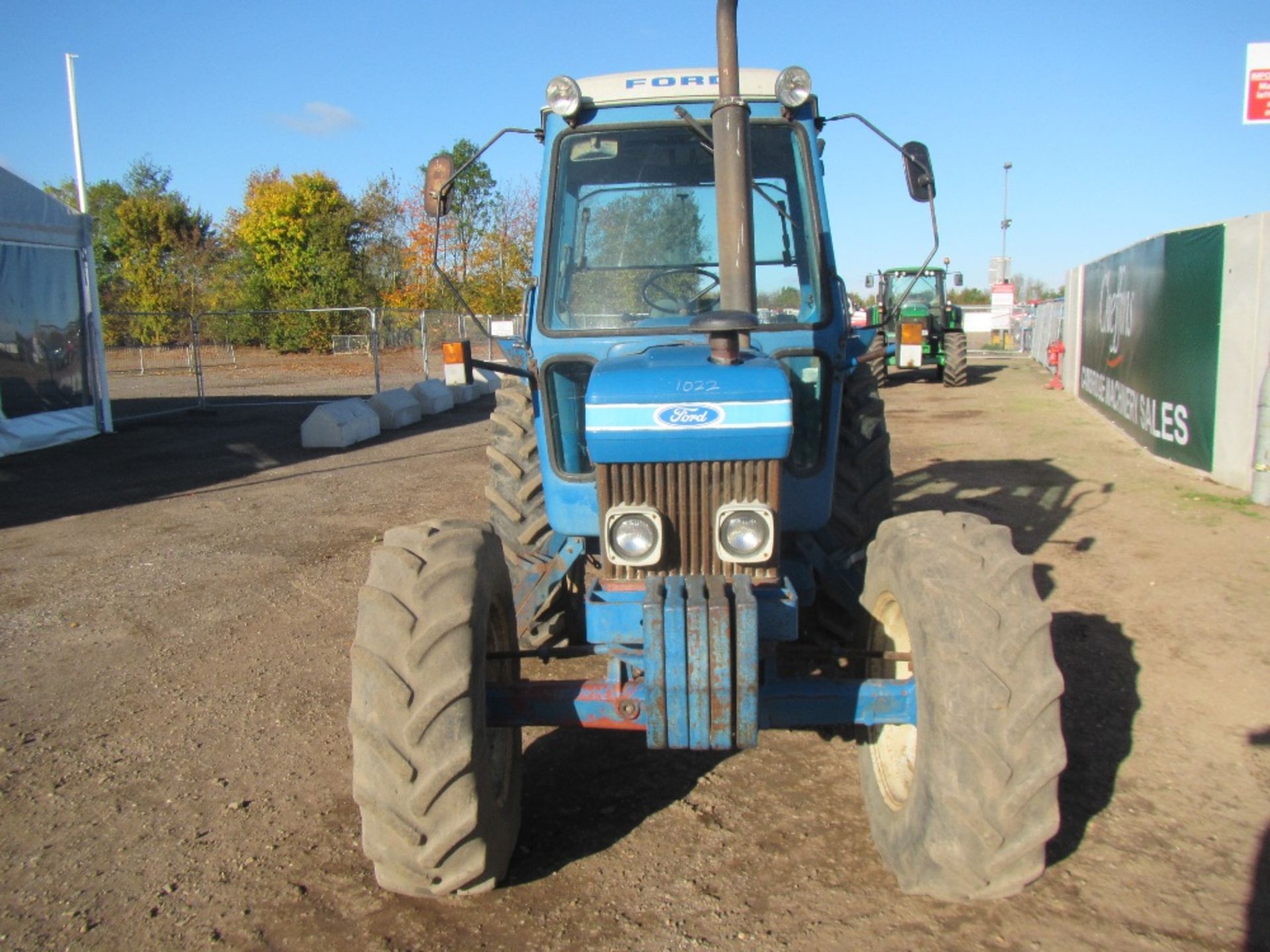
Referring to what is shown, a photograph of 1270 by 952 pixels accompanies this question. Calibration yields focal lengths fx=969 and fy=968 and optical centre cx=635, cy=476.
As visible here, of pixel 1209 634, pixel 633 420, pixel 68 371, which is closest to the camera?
pixel 633 420

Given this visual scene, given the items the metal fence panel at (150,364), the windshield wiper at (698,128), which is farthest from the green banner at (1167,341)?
the metal fence panel at (150,364)

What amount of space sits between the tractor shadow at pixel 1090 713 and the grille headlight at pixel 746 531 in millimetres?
1295

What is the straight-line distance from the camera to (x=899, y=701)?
3.09 m

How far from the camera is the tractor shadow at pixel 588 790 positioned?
3.53 meters

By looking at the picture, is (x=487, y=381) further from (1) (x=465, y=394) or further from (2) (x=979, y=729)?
(2) (x=979, y=729)

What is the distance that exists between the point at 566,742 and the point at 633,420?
1.82 meters

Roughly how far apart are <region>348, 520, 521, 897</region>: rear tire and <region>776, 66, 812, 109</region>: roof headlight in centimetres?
251

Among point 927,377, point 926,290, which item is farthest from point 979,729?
point 927,377

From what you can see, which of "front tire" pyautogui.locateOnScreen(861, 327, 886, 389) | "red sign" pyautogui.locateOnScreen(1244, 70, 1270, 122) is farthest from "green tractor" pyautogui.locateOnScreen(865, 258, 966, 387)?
"front tire" pyautogui.locateOnScreen(861, 327, 886, 389)

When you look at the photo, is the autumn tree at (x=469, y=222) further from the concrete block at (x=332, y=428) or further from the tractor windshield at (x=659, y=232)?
the tractor windshield at (x=659, y=232)

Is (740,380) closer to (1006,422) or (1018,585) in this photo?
(1018,585)

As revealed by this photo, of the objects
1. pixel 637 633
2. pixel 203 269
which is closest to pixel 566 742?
pixel 637 633

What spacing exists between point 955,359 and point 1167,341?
35.4 feet

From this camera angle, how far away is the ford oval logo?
10.7 feet
